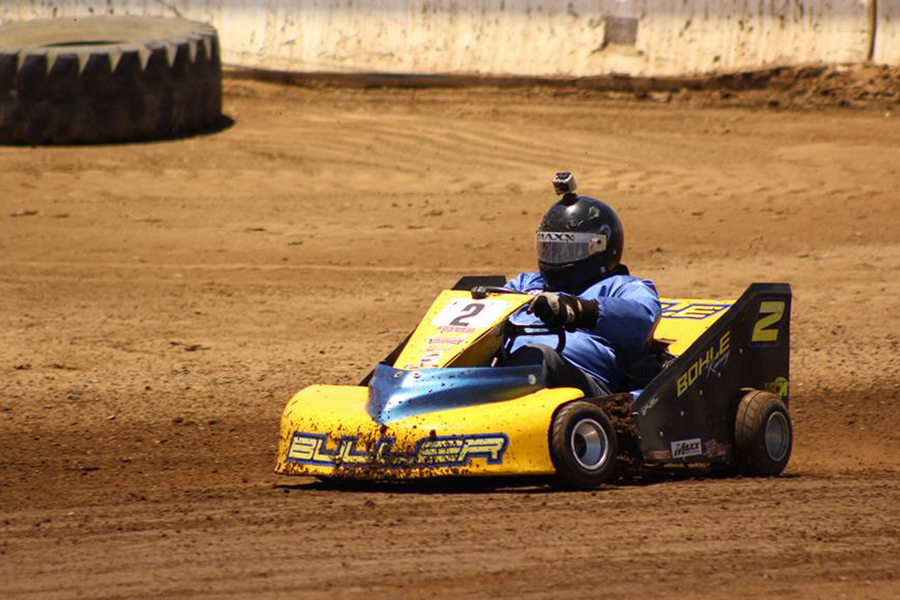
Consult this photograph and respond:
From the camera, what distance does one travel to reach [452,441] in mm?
5809

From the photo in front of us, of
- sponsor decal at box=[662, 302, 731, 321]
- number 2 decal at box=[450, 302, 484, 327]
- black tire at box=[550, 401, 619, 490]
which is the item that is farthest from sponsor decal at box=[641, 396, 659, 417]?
sponsor decal at box=[662, 302, 731, 321]

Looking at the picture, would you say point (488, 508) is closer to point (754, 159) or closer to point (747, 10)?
point (754, 159)

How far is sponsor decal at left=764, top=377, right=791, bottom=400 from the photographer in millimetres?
7164

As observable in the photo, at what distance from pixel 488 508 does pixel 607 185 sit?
7.88 metres

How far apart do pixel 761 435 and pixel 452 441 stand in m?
1.65

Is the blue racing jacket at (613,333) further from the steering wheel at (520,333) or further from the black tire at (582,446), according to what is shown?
the black tire at (582,446)

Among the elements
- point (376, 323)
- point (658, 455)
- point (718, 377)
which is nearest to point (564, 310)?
point (658, 455)

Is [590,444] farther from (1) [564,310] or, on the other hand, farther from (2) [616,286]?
(2) [616,286]

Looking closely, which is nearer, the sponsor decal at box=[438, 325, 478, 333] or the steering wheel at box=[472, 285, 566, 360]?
the sponsor decal at box=[438, 325, 478, 333]

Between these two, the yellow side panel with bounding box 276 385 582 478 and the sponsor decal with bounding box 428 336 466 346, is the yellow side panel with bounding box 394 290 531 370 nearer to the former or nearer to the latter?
the sponsor decal with bounding box 428 336 466 346

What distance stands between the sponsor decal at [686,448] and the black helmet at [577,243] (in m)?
0.84

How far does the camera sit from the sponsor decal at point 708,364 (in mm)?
6543

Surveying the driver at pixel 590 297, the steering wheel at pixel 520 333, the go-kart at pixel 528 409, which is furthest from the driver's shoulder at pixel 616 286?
the steering wheel at pixel 520 333

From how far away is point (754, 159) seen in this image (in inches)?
543
